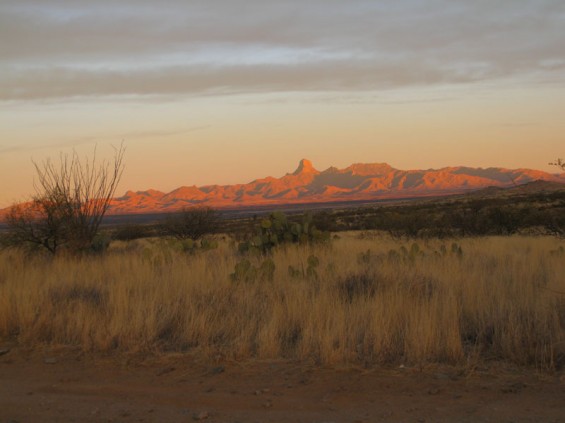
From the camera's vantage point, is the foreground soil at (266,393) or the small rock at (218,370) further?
the small rock at (218,370)

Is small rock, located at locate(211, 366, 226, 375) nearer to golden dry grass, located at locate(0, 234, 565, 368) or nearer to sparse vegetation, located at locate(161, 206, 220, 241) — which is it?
golden dry grass, located at locate(0, 234, 565, 368)

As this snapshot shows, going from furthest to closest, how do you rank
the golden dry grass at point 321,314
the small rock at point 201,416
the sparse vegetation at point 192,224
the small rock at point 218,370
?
1. the sparse vegetation at point 192,224
2. the golden dry grass at point 321,314
3. the small rock at point 218,370
4. the small rock at point 201,416

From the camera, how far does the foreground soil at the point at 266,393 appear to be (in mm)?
4988

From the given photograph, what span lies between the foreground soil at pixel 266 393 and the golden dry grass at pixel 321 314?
34 cm

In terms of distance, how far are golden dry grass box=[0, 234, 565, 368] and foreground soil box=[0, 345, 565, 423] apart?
34 cm

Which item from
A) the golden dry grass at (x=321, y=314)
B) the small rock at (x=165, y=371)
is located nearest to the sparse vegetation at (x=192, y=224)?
the golden dry grass at (x=321, y=314)

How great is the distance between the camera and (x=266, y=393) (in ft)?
18.3

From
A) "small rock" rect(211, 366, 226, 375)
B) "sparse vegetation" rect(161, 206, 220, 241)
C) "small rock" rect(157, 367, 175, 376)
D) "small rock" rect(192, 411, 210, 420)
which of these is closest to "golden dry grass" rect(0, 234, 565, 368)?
"small rock" rect(211, 366, 226, 375)

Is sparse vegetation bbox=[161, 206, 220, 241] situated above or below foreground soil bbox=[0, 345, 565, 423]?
above

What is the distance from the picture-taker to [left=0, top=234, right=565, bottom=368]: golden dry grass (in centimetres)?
644

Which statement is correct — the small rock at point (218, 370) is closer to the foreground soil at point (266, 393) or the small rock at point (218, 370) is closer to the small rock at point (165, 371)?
the foreground soil at point (266, 393)

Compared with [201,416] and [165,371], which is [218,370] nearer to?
[165,371]

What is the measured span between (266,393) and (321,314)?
2.10 metres

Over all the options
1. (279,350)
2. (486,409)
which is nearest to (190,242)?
(279,350)
